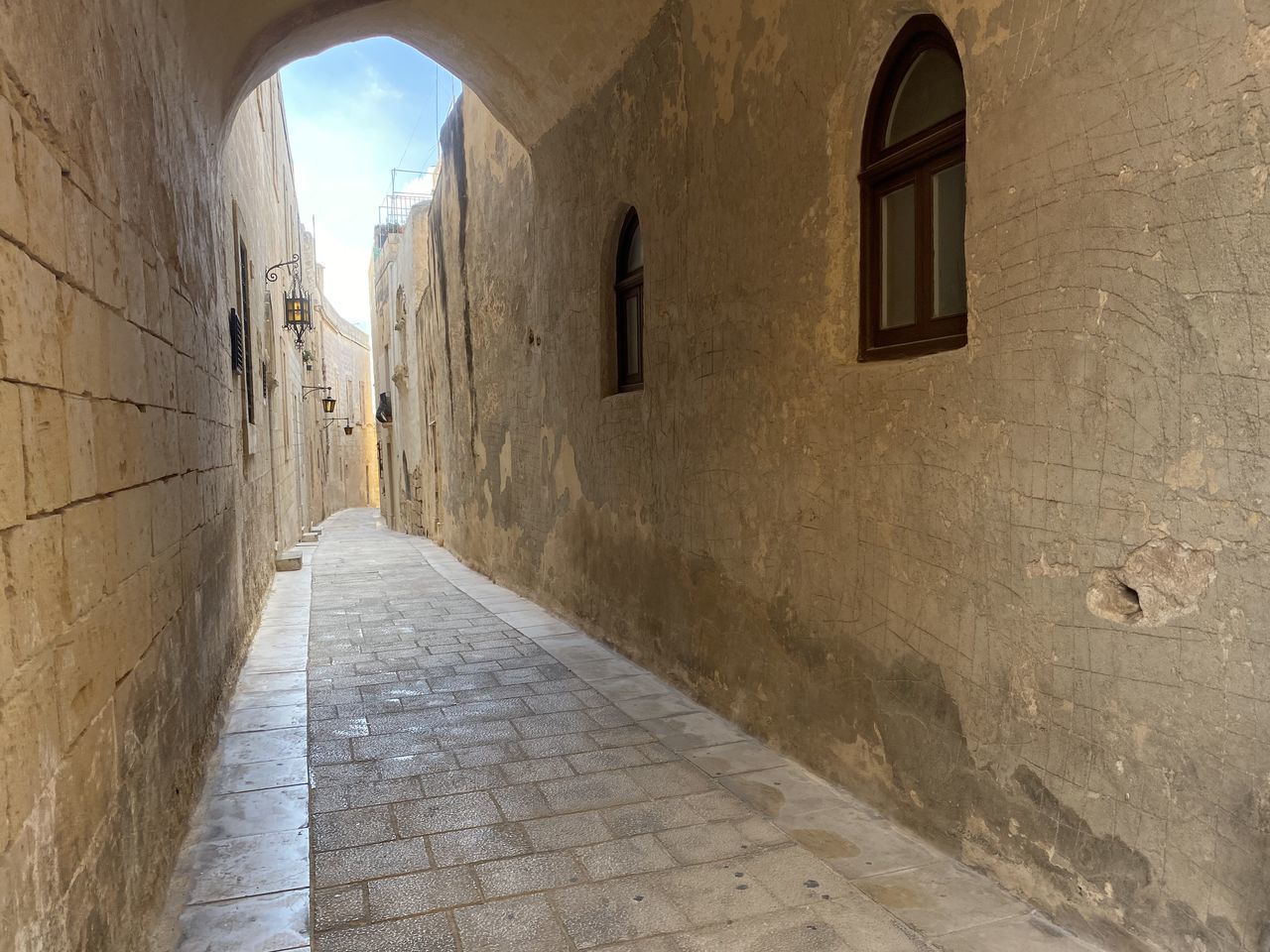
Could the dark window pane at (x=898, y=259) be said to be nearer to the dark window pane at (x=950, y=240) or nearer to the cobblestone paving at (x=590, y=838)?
the dark window pane at (x=950, y=240)

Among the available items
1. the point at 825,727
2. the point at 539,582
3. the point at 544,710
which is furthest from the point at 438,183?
the point at 825,727

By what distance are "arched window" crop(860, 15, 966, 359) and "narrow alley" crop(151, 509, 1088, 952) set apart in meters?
1.99

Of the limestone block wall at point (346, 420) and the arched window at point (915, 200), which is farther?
the limestone block wall at point (346, 420)

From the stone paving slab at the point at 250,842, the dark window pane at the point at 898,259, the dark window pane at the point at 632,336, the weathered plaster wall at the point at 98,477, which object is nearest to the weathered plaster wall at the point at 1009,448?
the dark window pane at the point at 898,259

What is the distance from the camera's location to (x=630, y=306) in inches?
251

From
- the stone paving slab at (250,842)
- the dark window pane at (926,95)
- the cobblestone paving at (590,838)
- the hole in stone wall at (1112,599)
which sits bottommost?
the cobblestone paving at (590,838)

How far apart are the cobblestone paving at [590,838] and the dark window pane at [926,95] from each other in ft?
9.20

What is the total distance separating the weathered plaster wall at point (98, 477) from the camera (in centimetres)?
164

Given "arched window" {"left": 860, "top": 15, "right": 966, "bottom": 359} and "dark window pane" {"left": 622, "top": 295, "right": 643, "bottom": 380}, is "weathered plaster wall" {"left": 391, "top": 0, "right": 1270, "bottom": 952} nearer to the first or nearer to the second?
"arched window" {"left": 860, "top": 15, "right": 966, "bottom": 359}

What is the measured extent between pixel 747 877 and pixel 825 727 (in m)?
0.93

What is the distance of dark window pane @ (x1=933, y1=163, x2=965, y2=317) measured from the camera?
3148 mm

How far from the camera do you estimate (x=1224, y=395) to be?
2.12 m

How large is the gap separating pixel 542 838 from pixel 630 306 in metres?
4.10

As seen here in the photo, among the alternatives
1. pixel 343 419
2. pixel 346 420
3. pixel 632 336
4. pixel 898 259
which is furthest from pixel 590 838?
pixel 343 419
